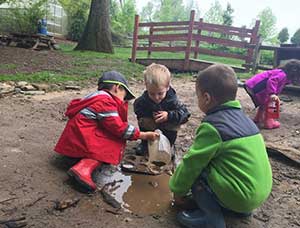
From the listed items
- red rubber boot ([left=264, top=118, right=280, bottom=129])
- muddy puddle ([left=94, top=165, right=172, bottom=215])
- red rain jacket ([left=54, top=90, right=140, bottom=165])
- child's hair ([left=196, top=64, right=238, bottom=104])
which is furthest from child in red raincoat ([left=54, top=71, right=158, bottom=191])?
red rubber boot ([left=264, top=118, right=280, bottom=129])

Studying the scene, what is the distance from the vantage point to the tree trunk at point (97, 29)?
12656 mm

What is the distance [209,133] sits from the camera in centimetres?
190

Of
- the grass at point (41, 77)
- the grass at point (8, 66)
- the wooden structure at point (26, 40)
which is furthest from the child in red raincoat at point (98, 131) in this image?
the wooden structure at point (26, 40)

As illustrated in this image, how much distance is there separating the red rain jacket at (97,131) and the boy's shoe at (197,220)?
798 mm

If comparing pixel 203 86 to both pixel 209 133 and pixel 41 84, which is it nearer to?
pixel 209 133

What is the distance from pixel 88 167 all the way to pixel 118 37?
60.9 ft

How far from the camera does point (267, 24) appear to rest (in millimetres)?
29500

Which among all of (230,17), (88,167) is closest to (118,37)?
(230,17)

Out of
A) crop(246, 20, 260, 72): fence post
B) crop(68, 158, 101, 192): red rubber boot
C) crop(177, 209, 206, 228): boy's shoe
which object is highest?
crop(246, 20, 260, 72): fence post

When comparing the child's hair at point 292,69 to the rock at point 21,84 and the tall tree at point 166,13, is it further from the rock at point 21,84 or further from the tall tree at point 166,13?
the tall tree at point 166,13

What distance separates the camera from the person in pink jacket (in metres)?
4.67

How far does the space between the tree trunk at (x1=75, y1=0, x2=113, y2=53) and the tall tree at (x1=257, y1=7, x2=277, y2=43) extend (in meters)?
18.8

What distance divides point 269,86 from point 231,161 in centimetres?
306

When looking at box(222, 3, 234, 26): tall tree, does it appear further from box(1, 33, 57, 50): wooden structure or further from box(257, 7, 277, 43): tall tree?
box(1, 33, 57, 50): wooden structure
